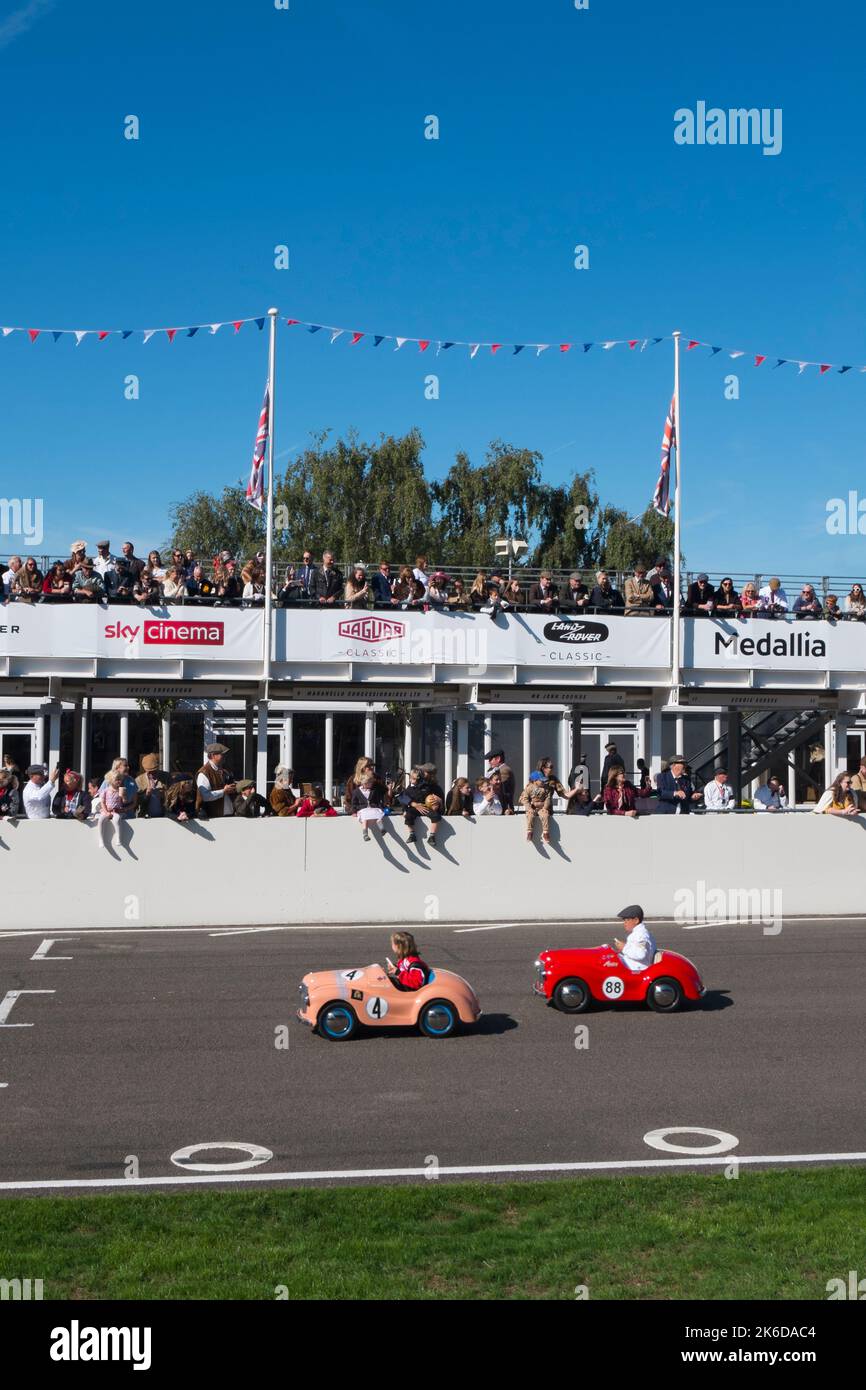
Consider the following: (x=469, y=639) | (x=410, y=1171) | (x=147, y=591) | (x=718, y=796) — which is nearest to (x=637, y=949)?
(x=410, y=1171)

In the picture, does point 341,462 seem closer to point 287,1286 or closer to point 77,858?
point 77,858

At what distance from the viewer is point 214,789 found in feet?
67.5

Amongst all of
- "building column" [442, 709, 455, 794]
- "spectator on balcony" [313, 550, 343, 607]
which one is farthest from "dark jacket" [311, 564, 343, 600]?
"building column" [442, 709, 455, 794]

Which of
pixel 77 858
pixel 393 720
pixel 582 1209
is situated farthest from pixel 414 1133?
pixel 393 720

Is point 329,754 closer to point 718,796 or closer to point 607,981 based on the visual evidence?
point 718,796

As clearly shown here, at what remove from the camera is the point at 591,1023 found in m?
14.0

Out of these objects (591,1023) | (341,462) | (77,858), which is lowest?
(591,1023)

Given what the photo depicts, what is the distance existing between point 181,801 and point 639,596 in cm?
1180

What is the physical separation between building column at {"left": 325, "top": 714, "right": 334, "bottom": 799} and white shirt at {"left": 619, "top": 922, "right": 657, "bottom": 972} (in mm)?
23319

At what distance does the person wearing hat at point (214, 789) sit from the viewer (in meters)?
20.3

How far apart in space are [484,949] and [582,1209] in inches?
396

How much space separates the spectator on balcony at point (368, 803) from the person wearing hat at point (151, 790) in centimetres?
284

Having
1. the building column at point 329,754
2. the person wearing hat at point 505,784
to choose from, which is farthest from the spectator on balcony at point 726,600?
the building column at point 329,754

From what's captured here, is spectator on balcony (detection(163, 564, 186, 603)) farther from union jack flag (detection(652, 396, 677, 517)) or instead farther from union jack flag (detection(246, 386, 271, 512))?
union jack flag (detection(652, 396, 677, 517))
